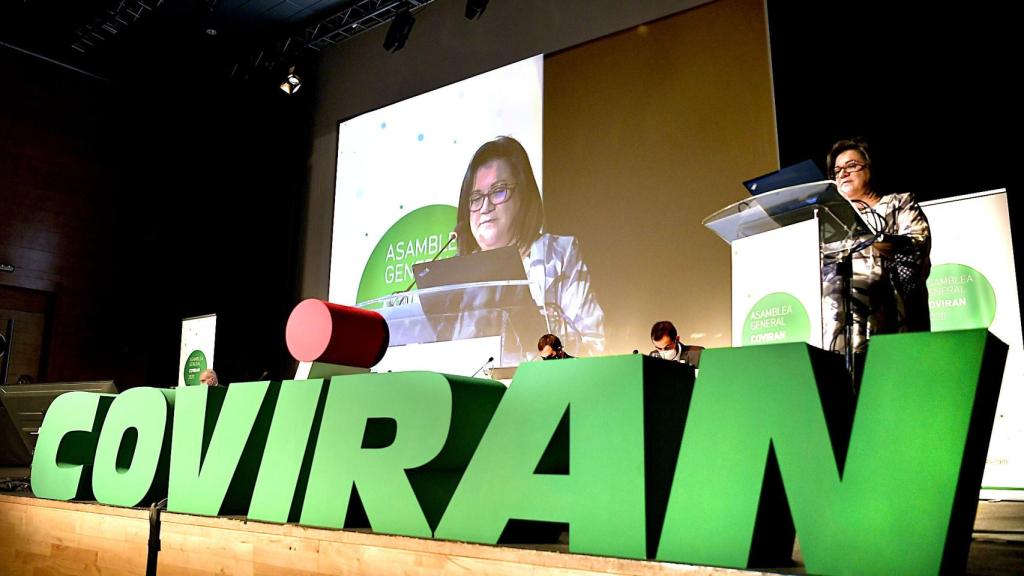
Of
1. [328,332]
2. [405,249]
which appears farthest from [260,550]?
[405,249]

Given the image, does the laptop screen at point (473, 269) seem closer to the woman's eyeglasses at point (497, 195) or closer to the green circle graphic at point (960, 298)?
the woman's eyeglasses at point (497, 195)

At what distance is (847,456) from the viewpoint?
1276mm

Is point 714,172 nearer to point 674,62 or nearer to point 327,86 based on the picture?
point 674,62

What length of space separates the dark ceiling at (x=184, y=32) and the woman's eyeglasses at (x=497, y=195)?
215 centimetres

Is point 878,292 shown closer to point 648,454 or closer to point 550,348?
point 648,454

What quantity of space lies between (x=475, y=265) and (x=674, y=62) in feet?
7.15

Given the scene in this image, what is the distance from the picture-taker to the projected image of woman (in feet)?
18.4

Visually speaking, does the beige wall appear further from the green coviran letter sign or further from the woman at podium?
the green coviran letter sign

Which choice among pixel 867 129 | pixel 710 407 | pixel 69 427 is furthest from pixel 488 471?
pixel 867 129

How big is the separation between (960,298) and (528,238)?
9.92ft

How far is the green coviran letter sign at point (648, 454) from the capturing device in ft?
4.00

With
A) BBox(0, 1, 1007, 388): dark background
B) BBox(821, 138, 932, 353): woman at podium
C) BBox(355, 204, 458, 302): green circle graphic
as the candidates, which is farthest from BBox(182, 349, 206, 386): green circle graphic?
BBox(821, 138, 932, 353): woman at podium

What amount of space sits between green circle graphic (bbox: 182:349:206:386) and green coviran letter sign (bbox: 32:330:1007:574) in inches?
234

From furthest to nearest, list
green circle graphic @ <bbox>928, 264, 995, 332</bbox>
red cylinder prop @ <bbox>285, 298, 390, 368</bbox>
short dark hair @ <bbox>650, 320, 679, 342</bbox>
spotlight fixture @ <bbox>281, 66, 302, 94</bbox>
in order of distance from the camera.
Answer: spotlight fixture @ <bbox>281, 66, 302, 94</bbox>
short dark hair @ <bbox>650, 320, 679, 342</bbox>
green circle graphic @ <bbox>928, 264, 995, 332</bbox>
red cylinder prop @ <bbox>285, 298, 390, 368</bbox>
